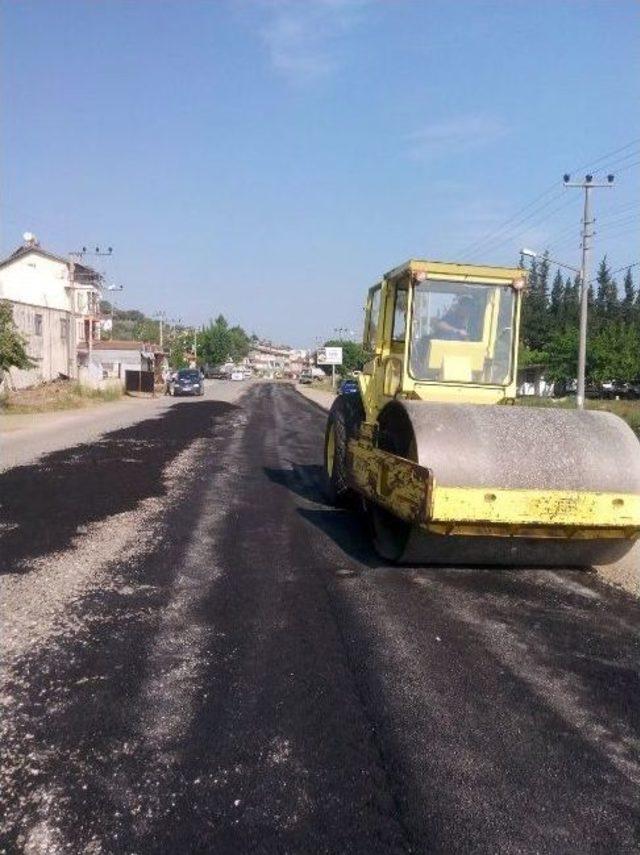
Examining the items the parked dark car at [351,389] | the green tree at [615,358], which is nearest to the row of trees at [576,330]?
the green tree at [615,358]

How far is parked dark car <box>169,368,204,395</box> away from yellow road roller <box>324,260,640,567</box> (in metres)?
38.9

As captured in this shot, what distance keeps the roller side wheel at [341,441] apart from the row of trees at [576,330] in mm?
50405

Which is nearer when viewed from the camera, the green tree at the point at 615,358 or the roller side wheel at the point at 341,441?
the roller side wheel at the point at 341,441

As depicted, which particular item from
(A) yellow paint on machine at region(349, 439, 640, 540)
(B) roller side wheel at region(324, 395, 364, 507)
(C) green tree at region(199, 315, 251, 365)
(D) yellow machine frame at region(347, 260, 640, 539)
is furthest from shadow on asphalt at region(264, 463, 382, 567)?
(C) green tree at region(199, 315, 251, 365)

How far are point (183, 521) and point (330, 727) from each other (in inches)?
203

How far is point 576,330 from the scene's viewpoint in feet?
249

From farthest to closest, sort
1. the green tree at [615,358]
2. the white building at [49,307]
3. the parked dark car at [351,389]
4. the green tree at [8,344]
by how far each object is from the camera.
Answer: the green tree at [615,358] < the white building at [49,307] < the green tree at [8,344] < the parked dark car at [351,389]

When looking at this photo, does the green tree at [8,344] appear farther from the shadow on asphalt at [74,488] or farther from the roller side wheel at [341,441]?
the roller side wheel at [341,441]

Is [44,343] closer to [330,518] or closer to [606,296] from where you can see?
[330,518]

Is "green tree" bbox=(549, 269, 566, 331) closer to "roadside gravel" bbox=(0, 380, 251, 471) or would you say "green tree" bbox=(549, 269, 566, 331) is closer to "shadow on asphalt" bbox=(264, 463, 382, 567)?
"roadside gravel" bbox=(0, 380, 251, 471)

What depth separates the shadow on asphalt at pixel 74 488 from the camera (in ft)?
25.9

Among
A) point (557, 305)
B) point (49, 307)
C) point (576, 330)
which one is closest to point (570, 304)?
point (557, 305)

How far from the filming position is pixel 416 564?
23.6ft

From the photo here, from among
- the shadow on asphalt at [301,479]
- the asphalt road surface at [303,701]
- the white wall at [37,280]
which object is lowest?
the shadow on asphalt at [301,479]
